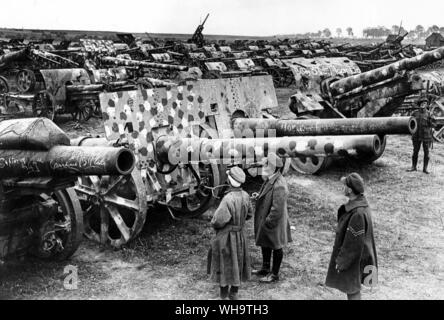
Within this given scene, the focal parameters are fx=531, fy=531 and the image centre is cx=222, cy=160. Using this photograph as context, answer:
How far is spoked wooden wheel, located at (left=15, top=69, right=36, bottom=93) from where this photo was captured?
17828 mm

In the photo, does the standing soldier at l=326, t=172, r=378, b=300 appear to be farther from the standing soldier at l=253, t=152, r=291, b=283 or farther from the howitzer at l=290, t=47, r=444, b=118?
the howitzer at l=290, t=47, r=444, b=118

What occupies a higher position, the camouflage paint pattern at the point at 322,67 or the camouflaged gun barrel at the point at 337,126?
the camouflage paint pattern at the point at 322,67

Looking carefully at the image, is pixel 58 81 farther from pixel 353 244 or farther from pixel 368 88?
pixel 353 244

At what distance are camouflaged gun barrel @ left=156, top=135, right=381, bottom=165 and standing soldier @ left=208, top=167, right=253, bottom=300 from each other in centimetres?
60

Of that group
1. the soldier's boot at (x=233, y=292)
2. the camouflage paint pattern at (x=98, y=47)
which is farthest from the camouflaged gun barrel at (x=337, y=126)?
the camouflage paint pattern at (x=98, y=47)

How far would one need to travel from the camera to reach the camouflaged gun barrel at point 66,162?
4520 mm

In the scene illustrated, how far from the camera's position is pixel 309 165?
9.93m

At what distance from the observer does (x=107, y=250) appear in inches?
255

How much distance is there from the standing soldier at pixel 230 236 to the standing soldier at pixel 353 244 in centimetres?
86

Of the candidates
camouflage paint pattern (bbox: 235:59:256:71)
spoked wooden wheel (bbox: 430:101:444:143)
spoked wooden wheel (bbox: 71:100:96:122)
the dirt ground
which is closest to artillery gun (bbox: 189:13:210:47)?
camouflage paint pattern (bbox: 235:59:256:71)

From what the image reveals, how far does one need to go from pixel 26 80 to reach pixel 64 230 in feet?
44.3

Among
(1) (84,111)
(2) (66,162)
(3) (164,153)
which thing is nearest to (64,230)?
(2) (66,162)

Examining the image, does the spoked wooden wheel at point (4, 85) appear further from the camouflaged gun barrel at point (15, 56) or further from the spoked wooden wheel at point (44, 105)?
Answer: the spoked wooden wheel at point (44, 105)
